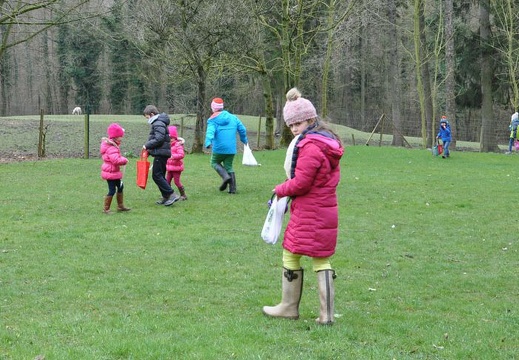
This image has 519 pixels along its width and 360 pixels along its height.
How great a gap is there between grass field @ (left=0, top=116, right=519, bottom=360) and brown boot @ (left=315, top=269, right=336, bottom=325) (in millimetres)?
84

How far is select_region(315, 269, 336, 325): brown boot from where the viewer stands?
5621mm

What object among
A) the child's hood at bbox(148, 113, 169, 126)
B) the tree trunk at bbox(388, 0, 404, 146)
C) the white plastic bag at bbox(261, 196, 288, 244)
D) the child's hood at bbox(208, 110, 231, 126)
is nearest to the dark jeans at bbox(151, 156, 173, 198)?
the child's hood at bbox(148, 113, 169, 126)

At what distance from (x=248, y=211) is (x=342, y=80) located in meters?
51.2

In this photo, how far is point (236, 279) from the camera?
7379 mm

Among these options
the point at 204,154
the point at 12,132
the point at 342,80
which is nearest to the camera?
the point at 204,154

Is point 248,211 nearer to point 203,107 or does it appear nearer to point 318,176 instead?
point 318,176

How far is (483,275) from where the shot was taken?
7.70 meters

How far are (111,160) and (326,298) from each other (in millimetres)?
6366

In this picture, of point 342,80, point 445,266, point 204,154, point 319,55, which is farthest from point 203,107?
point 342,80

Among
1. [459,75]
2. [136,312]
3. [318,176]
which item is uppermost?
[459,75]

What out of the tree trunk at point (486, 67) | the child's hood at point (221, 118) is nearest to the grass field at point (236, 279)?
the child's hood at point (221, 118)

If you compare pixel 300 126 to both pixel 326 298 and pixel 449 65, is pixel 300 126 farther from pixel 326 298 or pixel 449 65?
pixel 449 65

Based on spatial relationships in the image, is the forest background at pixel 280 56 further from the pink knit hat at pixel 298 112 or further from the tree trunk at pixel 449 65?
the pink knit hat at pixel 298 112

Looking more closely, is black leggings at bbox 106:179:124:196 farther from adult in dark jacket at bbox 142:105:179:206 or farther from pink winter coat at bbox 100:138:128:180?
adult in dark jacket at bbox 142:105:179:206
